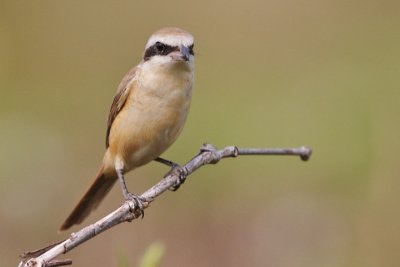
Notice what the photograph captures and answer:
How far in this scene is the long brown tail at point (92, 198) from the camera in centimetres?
467

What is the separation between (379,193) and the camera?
5.82 m

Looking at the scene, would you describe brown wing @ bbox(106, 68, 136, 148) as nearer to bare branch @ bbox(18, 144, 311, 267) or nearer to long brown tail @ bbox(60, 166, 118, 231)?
long brown tail @ bbox(60, 166, 118, 231)

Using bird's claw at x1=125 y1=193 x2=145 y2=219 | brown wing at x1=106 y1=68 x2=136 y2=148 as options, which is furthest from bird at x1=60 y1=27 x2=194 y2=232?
bird's claw at x1=125 y1=193 x2=145 y2=219

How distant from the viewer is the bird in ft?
14.2

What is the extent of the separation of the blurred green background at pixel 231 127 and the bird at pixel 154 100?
889 millimetres

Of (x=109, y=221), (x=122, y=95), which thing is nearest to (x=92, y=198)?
(x=122, y=95)

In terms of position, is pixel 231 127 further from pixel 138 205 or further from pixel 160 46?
pixel 138 205

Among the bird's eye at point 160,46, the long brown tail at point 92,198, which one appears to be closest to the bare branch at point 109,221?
the bird's eye at point 160,46

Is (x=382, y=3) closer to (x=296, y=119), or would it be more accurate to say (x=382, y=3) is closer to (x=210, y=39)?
(x=210, y=39)

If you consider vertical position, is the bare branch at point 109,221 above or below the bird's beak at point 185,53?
below

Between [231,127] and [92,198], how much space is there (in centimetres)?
247

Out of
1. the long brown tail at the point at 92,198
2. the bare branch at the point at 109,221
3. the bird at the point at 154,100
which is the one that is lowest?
the bare branch at the point at 109,221

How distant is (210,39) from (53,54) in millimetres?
1690

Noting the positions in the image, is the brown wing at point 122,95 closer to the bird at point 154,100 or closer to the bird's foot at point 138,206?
the bird at point 154,100
